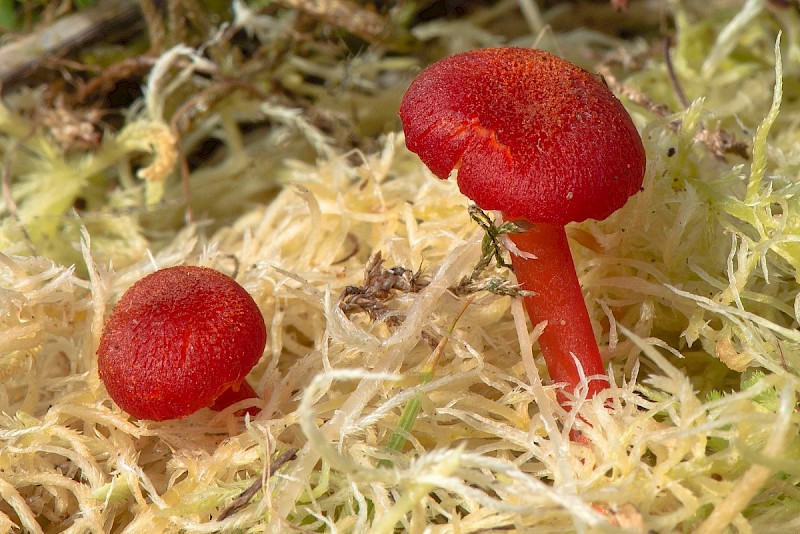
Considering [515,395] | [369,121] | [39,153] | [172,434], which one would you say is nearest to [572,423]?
[515,395]

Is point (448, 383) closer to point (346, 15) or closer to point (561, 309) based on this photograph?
point (561, 309)

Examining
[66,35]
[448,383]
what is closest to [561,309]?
[448,383]

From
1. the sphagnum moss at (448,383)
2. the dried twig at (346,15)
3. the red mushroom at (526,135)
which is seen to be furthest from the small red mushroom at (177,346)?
the dried twig at (346,15)

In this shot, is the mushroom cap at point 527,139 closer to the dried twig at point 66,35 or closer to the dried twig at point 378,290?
the dried twig at point 378,290

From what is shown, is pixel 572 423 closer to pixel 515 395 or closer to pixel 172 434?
pixel 515 395

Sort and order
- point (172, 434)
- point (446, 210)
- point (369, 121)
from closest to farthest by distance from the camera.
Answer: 1. point (172, 434)
2. point (446, 210)
3. point (369, 121)

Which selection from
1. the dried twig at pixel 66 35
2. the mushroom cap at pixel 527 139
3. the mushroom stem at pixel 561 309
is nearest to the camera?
the mushroom cap at pixel 527 139
